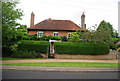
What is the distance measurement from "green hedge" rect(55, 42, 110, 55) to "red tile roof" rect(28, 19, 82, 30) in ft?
41.5

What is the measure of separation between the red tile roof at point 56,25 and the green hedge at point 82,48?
497 inches

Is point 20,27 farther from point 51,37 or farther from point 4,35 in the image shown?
point 51,37

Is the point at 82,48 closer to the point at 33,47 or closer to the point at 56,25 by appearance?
the point at 33,47

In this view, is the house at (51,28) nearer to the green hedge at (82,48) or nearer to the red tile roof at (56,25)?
the red tile roof at (56,25)

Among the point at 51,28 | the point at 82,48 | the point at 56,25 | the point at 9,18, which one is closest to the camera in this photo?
the point at 9,18

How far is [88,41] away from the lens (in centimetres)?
2261

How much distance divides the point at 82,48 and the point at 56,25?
14547 millimetres

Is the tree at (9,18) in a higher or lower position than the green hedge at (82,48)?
higher

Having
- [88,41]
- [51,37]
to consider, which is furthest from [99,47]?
[51,37]

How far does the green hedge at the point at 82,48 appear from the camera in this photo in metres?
21.2

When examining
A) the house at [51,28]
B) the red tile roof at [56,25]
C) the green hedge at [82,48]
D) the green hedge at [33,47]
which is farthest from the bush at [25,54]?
the red tile roof at [56,25]

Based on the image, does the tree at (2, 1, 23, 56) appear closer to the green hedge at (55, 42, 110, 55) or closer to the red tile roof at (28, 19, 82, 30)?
the green hedge at (55, 42, 110, 55)

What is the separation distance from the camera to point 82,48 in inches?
842

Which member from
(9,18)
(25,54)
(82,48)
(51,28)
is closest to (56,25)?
(51,28)
